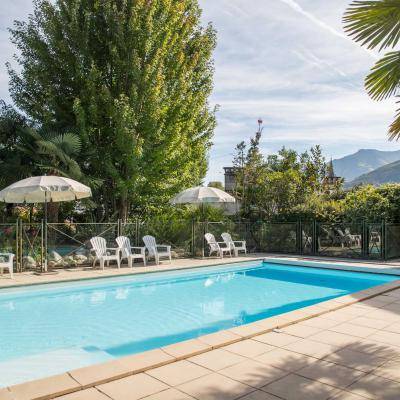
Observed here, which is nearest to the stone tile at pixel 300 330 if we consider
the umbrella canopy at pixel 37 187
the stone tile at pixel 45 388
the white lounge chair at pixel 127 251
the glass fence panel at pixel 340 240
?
the stone tile at pixel 45 388

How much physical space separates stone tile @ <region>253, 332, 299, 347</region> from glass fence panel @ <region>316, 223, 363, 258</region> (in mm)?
10554

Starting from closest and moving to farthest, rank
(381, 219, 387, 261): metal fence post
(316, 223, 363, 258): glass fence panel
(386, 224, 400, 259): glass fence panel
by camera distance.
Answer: (381, 219, 387, 261): metal fence post < (386, 224, 400, 259): glass fence panel < (316, 223, 363, 258): glass fence panel

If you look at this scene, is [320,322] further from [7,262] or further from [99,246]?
[7,262]

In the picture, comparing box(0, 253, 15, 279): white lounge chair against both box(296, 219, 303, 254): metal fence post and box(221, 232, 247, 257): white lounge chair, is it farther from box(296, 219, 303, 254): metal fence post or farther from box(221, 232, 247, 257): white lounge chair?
box(296, 219, 303, 254): metal fence post

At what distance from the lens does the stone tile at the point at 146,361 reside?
401 cm

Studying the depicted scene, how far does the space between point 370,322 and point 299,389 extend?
285cm

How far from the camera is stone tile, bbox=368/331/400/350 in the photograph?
4.93 meters

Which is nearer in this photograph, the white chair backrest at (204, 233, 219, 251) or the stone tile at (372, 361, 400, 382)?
the stone tile at (372, 361, 400, 382)

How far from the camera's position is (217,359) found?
4.30m

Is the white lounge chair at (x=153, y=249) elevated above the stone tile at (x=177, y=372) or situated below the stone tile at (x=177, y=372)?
above

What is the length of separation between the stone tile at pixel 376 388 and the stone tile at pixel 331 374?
8 cm

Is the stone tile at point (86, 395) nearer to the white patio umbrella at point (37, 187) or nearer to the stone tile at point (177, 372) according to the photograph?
the stone tile at point (177, 372)

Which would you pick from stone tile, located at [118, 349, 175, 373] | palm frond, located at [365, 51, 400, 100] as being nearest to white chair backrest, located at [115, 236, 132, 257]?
stone tile, located at [118, 349, 175, 373]

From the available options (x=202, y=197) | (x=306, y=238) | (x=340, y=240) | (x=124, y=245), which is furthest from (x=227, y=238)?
(x=124, y=245)
